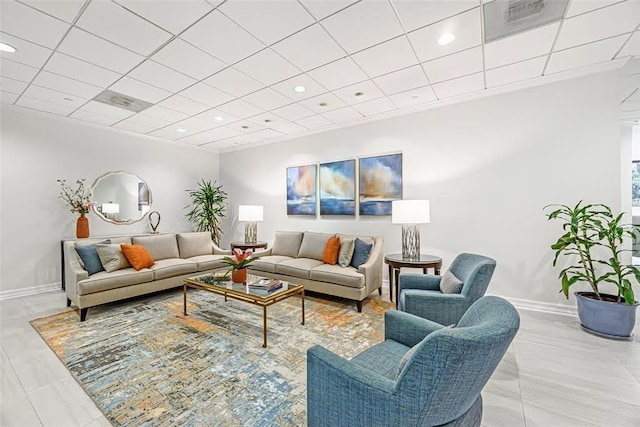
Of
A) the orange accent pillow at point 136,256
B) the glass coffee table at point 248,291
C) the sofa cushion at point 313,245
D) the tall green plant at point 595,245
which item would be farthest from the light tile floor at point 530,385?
the sofa cushion at point 313,245

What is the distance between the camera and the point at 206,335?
8.96 ft

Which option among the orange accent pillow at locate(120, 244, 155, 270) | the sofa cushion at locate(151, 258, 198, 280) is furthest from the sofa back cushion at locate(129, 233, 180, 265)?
the orange accent pillow at locate(120, 244, 155, 270)

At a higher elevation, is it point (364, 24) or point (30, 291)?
point (364, 24)

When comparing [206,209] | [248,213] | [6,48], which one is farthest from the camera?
[206,209]

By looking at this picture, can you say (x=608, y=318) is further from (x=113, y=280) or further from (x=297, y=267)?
(x=113, y=280)

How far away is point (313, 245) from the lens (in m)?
4.47

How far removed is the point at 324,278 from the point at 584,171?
324 centimetres

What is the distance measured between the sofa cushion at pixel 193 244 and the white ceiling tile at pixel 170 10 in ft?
11.3

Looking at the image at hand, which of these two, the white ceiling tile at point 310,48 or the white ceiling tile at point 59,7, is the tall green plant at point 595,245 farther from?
the white ceiling tile at point 59,7

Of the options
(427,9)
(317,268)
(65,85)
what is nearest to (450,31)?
(427,9)

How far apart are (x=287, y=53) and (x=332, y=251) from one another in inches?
101

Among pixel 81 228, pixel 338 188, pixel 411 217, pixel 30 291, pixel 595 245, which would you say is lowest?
pixel 30 291

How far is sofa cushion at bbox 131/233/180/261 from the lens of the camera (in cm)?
429

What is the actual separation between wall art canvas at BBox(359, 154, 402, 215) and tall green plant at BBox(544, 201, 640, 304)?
6.18 ft
